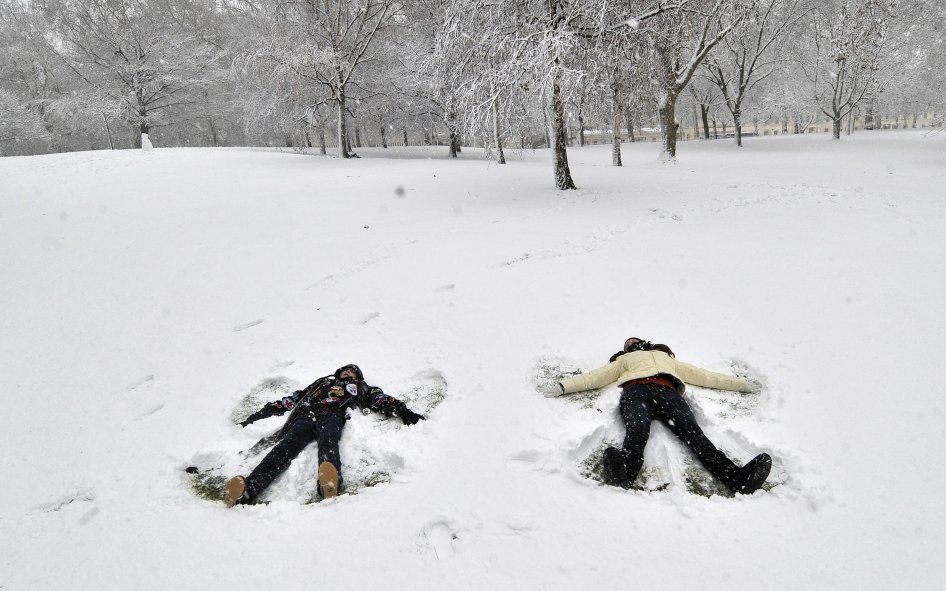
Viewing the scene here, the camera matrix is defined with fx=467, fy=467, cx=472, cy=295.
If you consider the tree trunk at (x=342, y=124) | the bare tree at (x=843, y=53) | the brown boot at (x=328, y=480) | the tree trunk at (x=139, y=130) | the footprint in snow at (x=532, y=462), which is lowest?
the footprint in snow at (x=532, y=462)

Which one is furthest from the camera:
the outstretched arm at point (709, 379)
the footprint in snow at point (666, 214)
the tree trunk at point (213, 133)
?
the tree trunk at point (213, 133)

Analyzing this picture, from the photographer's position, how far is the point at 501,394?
15.4 ft

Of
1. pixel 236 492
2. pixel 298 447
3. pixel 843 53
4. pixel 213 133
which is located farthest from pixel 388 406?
pixel 213 133

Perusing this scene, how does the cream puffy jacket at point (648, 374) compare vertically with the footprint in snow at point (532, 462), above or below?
above

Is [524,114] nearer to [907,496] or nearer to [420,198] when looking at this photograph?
[420,198]

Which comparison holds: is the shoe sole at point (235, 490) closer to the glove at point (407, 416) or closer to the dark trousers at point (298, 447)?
the dark trousers at point (298, 447)

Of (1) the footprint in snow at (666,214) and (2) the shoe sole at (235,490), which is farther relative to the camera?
(1) the footprint in snow at (666,214)

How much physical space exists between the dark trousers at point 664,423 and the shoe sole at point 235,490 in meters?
2.84

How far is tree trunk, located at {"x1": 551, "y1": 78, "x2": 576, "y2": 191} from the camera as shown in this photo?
1080cm

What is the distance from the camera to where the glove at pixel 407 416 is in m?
4.33

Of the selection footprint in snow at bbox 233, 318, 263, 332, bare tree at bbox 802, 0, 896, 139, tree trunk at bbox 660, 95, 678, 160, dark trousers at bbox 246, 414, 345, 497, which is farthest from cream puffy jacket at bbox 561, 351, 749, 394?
bare tree at bbox 802, 0, 896, 139

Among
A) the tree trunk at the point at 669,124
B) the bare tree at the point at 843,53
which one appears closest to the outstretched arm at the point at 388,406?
the tree trunk at the point at 669,124

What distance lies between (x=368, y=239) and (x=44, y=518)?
677 cm

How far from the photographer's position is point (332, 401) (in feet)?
14.0
